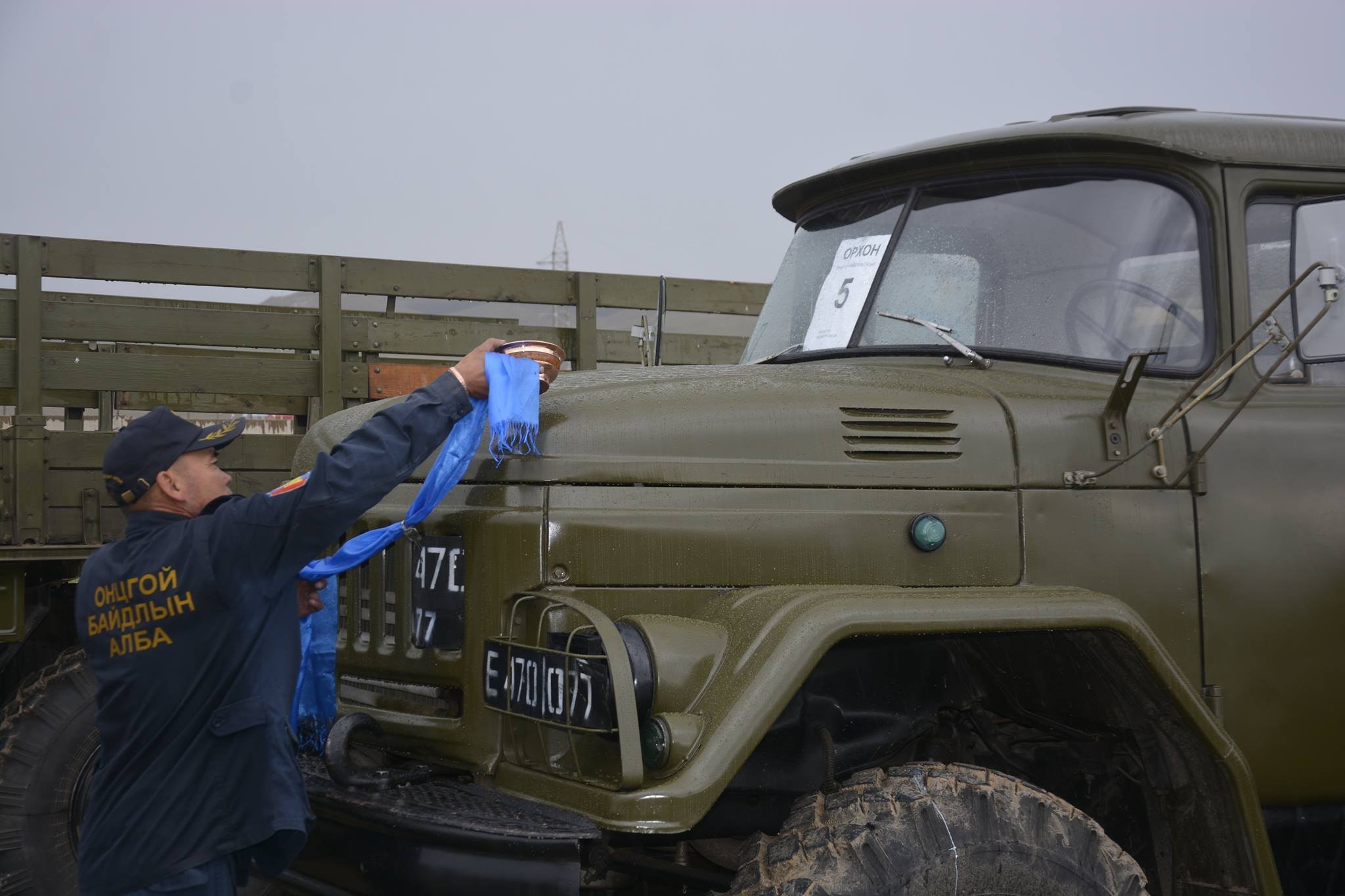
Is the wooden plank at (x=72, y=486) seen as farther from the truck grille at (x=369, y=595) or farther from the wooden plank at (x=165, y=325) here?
the truck grille at (x=369, y=595)

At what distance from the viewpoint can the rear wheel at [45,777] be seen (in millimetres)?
5570

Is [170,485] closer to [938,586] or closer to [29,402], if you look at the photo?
[938,586]

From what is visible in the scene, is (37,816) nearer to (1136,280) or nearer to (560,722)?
(560,722)

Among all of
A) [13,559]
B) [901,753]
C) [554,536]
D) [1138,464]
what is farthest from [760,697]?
[13,559]

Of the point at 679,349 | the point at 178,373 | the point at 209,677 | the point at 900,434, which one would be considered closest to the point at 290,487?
the point at 209,677

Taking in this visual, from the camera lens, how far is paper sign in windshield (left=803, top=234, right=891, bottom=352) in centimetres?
414

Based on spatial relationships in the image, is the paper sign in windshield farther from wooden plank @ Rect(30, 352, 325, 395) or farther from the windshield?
wooden plank @ Rect(30, 352, 325, 395)

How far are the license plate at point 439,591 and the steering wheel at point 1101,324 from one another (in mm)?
1801

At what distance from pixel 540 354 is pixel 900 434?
93 cm

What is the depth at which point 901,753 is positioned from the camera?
365cm

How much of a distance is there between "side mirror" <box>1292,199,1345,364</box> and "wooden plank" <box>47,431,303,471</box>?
13.3ft

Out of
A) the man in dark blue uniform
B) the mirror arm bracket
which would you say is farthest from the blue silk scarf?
the mirror arm bracket

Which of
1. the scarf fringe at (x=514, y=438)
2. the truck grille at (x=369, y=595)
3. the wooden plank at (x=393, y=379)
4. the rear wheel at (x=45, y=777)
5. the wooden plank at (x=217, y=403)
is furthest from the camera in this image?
the wooden plank at (x=393, y=379)

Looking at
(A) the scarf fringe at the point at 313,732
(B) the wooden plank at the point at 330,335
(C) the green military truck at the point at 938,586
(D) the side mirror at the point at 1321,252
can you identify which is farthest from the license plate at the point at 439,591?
(B) the wooden plank at the point at 330,335
